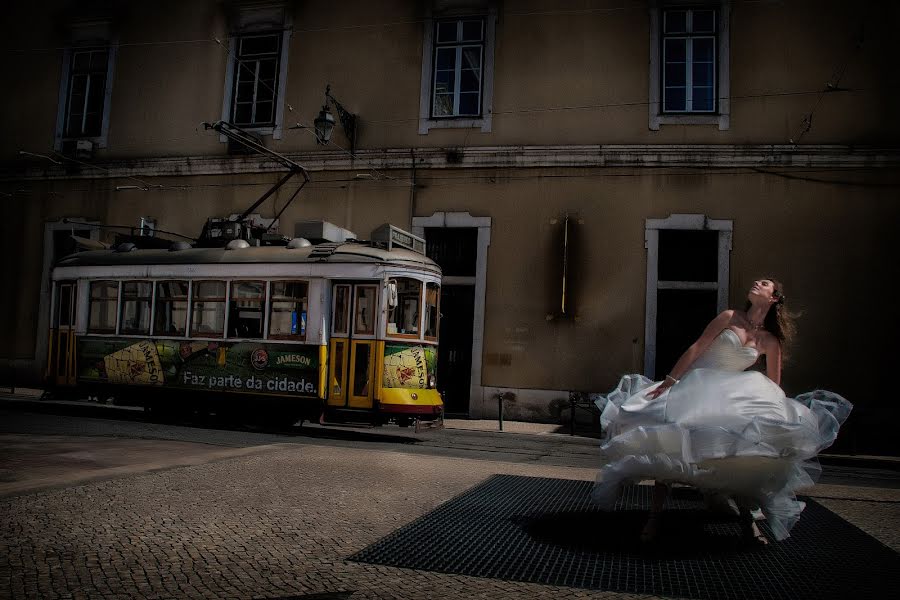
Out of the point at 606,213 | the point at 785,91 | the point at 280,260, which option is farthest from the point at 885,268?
the point at 280,260

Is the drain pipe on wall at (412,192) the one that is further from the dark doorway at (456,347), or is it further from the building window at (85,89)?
the building window at (85,89)

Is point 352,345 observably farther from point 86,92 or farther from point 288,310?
point 86,92

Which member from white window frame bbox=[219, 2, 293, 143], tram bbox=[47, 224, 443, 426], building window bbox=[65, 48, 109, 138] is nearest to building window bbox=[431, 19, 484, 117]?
white window frame bbox=[219, 2, 293, 143]

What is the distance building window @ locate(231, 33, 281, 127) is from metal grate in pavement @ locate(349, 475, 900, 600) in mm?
13517

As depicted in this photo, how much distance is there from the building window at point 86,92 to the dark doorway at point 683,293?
47.5 ft

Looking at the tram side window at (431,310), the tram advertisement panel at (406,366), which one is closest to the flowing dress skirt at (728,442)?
the tram advertisement panel at (406,366)

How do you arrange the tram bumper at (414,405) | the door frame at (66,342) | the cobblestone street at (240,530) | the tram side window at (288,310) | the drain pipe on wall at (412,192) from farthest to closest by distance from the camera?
1. the drain pipe on wall at (412,192)
2. the door frame at (66,342)
3. the tram side window at (288,310)
4. the tram bumper at (414,405)
5. the cobblestone street at (240,530)

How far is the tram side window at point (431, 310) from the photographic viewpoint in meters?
11.4

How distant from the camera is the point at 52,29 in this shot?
18.3 metres

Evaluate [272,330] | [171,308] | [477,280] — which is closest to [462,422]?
[477,280]

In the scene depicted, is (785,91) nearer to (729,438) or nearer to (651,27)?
(651,27)

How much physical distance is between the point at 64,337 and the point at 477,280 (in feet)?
26.8

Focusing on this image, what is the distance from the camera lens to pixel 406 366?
10766 mm

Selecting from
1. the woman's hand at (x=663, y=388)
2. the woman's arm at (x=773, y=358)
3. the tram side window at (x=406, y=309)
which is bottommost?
the woman's hand at (x=663, y=388)
